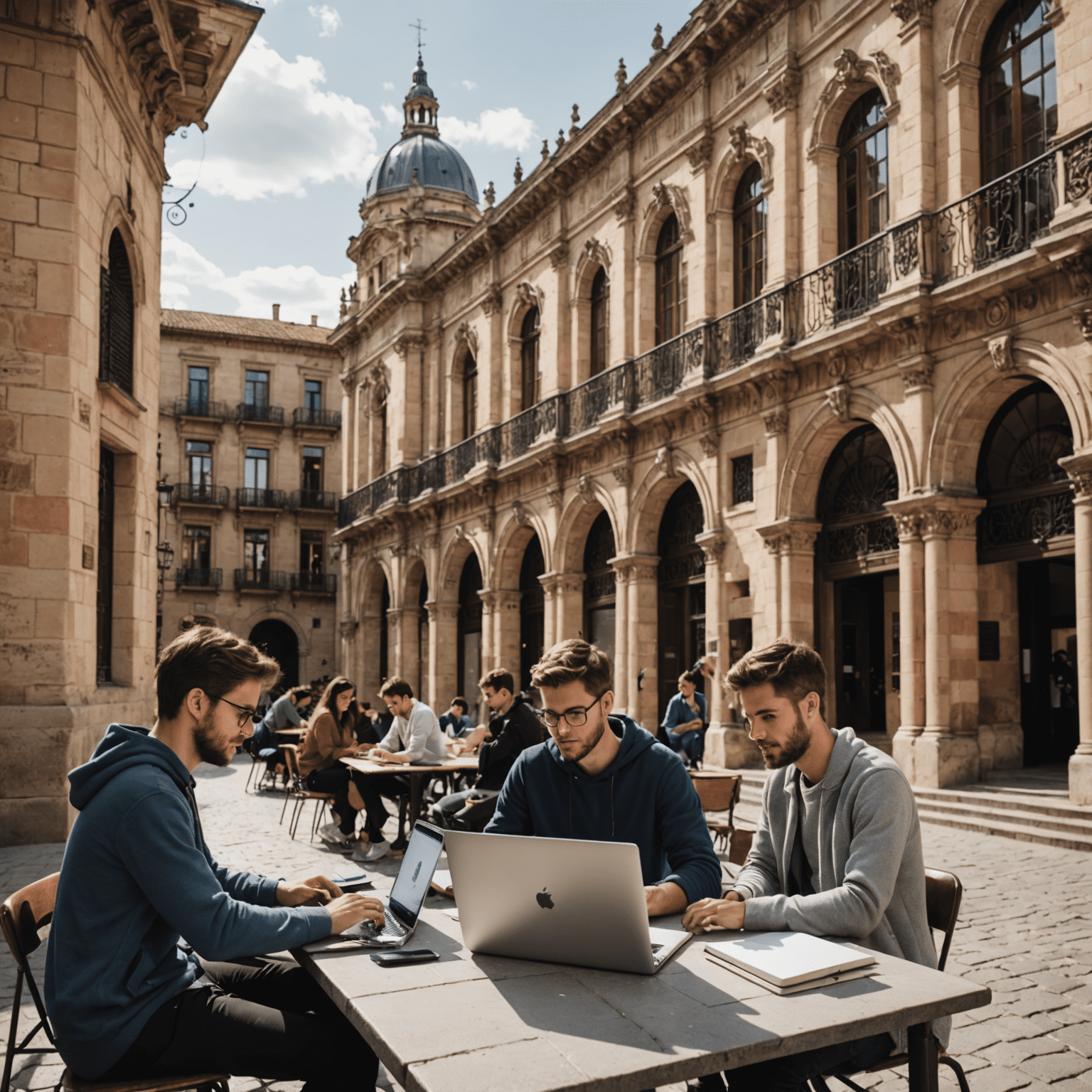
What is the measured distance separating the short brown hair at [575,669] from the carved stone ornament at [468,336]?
24.2 metres

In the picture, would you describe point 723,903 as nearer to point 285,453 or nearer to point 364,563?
point 364,563

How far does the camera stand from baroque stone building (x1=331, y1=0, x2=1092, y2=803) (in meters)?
12.5

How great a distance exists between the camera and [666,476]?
1881 centimetres

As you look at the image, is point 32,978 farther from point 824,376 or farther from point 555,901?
point 824,376

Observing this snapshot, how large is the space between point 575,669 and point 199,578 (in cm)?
4200

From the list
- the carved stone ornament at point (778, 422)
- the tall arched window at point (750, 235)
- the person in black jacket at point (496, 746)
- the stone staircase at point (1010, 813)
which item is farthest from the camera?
the tall arched window at point (750, 235)

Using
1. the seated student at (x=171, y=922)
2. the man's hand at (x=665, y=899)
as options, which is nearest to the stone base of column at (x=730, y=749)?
the man's hand at (x=665, y=899)

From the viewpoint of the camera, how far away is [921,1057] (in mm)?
2557

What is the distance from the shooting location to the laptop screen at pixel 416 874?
119 inches

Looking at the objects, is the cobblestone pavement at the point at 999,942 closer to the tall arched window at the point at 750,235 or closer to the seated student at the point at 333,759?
the seated student at the point at 333,759

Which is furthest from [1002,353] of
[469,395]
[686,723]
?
[469,395]

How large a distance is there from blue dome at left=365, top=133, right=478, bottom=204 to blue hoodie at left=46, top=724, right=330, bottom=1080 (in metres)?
36.2

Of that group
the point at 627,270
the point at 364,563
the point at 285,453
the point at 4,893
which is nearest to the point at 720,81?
the point at 627,270

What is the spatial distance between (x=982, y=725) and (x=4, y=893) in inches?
430
